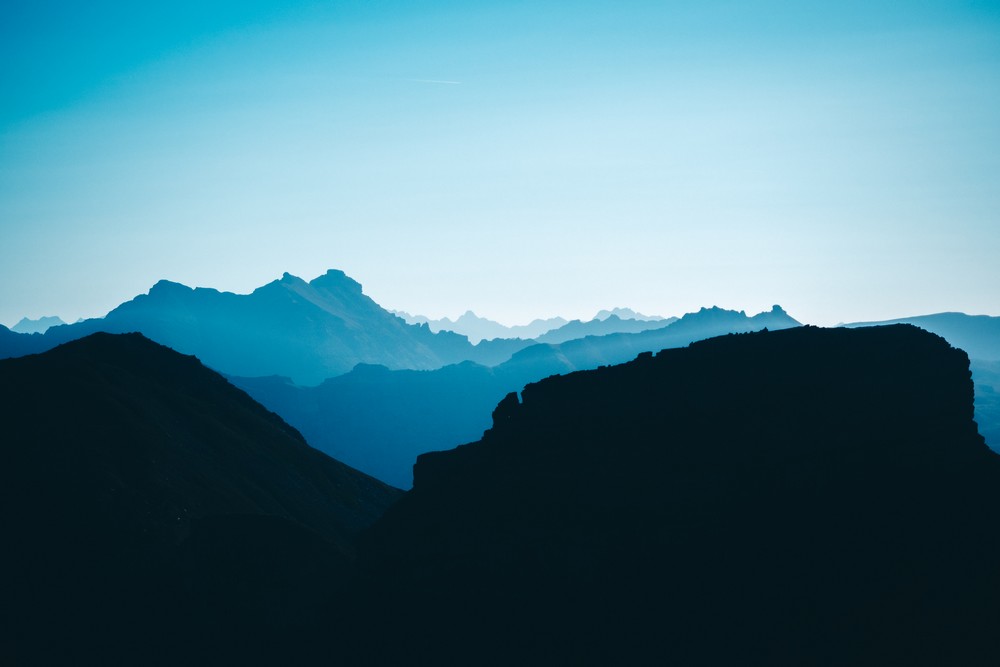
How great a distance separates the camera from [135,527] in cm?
8069

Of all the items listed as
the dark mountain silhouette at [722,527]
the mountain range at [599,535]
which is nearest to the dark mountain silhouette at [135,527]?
the mountain range at [599,535]

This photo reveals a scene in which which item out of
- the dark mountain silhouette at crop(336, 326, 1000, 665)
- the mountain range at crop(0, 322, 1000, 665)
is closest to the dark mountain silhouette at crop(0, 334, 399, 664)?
the mountain range at crop(0, 322, 1000, 665)

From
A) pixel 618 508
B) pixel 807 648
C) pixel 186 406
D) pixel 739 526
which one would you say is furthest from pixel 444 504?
pixel 186 406

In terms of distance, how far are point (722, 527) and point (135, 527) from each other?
197 ft

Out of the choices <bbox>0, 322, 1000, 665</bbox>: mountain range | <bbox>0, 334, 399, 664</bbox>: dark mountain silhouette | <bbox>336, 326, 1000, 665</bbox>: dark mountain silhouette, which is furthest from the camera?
<bbox>0, 334, 399, 664</bbox>: dark mountain silhouette

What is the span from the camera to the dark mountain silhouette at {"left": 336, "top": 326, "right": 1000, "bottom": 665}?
50375mm

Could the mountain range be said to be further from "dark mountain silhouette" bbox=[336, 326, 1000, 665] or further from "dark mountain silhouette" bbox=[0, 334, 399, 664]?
"dark mountain silhouette" bbox=[0, 334, 399, 664]

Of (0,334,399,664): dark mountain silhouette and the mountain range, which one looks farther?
(0,334,399,664): dark mountain silhouette

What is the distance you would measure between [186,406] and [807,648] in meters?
99.4

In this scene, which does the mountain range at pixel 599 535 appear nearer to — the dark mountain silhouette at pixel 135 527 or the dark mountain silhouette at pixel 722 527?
the dark mountain silhouette at pixel 722 527

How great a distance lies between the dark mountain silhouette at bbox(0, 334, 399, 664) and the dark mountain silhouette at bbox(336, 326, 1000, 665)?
50.4 feet

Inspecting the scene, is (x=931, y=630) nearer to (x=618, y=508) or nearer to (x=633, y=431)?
(x=618, y=508)

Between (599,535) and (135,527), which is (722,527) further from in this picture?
(135,527)

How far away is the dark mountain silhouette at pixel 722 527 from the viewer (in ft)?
165
